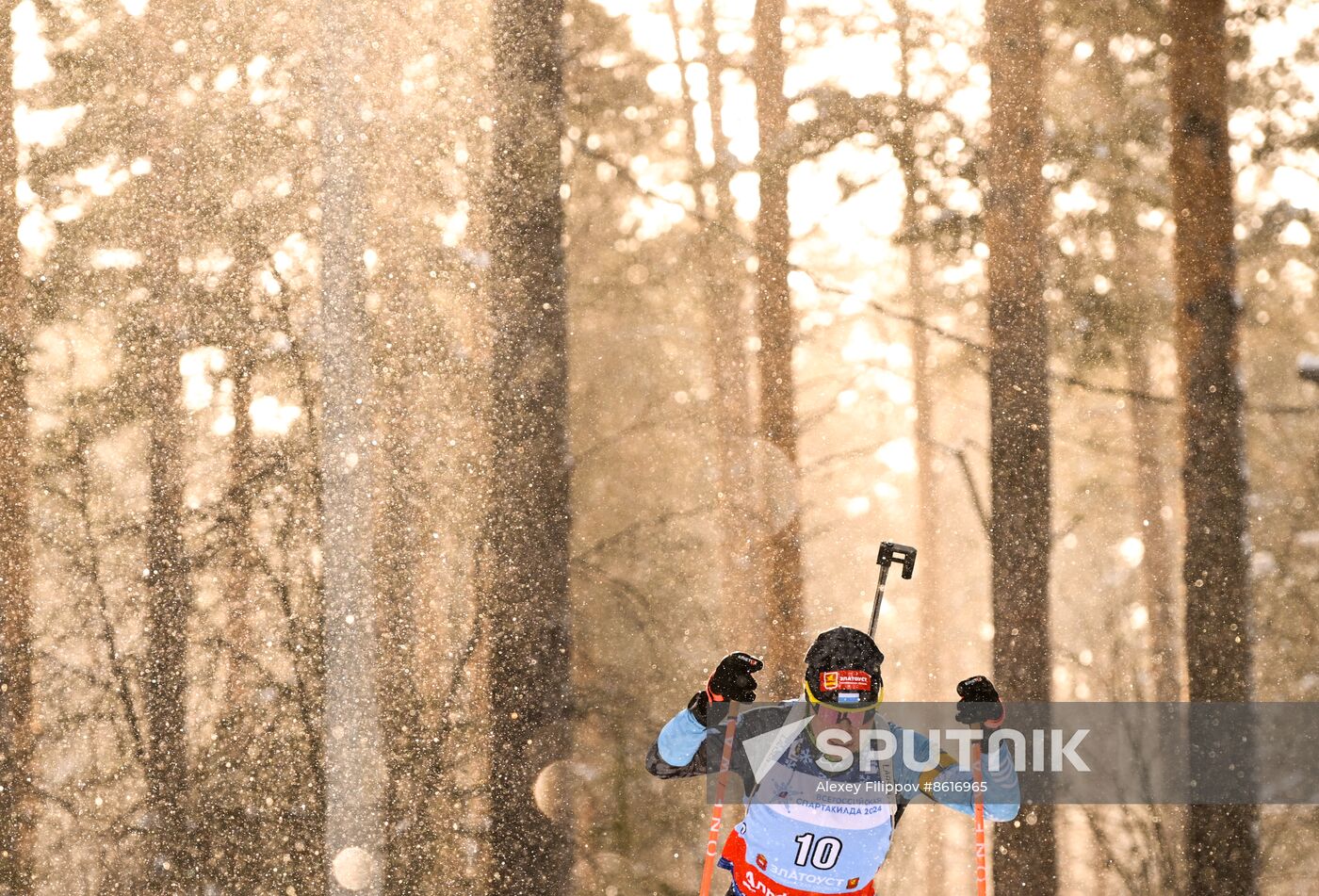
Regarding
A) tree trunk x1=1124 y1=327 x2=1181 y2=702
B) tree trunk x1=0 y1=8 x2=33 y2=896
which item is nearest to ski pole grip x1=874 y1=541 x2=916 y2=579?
tree trunk x1=1124 y1=327 x2=1181 y2=702

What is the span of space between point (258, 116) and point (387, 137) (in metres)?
0.66

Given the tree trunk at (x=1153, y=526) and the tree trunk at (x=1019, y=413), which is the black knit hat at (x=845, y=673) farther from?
the tree trunk at (x=1153, y=526)

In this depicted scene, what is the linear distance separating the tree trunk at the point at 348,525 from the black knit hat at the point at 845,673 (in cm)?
227

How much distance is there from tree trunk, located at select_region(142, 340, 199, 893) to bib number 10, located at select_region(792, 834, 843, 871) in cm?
298

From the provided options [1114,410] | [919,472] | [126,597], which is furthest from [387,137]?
[1114,410]

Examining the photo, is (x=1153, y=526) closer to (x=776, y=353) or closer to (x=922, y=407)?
(x=922, y=407)

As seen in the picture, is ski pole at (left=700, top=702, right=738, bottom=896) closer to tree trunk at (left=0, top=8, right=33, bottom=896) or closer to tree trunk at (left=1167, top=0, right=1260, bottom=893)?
tree trunk at (left=1167, top=0, right=1260, bottom=893)

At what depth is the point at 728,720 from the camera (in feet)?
11.4

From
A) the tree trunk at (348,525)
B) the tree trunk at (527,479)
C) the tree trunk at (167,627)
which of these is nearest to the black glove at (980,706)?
the tree trunk at (527,479)

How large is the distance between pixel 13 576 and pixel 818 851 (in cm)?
401

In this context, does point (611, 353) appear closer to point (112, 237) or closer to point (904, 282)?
point (904, 282)

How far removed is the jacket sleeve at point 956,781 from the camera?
342 cm

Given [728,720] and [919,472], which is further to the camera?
[919,472]

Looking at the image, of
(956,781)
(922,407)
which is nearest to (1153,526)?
(922,407)
